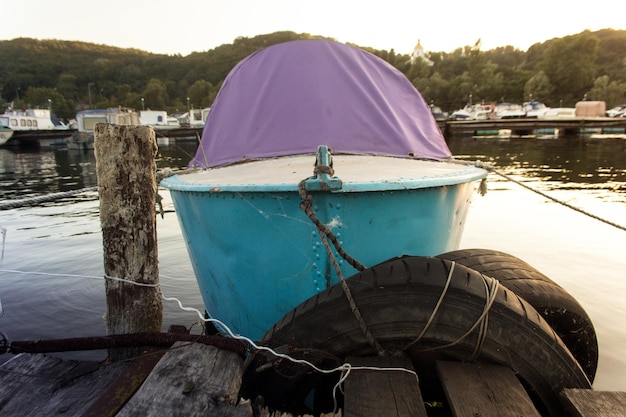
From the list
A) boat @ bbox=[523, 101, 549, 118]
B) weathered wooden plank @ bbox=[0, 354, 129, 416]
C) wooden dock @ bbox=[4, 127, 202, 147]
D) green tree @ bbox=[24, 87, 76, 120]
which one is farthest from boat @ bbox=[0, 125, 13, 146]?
boat @ bbox=[523, 101, 549, 118]

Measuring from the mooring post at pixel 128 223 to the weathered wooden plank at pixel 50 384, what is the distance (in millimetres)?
230

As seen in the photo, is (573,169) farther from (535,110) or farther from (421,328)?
(535,110)

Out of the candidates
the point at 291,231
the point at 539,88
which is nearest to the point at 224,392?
the point at 291,231

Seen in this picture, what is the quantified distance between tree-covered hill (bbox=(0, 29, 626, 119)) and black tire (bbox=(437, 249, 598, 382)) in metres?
76.9

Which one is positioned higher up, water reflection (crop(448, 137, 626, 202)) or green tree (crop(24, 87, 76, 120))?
A: green tree (crop(24, 87, 76, 120))

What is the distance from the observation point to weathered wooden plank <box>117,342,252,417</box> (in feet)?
7.43

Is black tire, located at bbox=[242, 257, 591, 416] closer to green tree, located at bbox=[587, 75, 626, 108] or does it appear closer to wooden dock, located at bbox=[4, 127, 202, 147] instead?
wooden dock, located at bbox=[4, 127, 202, 147]

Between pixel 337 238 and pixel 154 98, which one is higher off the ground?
pixel 154 98

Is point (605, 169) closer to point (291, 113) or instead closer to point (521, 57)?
point (291, 113)

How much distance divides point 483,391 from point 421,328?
0.43 metres

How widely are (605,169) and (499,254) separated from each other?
17.6 m

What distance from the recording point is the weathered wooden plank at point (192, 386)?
Answer: 7.43 ft

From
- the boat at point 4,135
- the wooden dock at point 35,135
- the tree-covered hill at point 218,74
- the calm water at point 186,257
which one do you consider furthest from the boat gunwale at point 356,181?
the tree-covered hill at point 218,74

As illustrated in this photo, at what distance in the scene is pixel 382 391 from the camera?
222 centimetres
